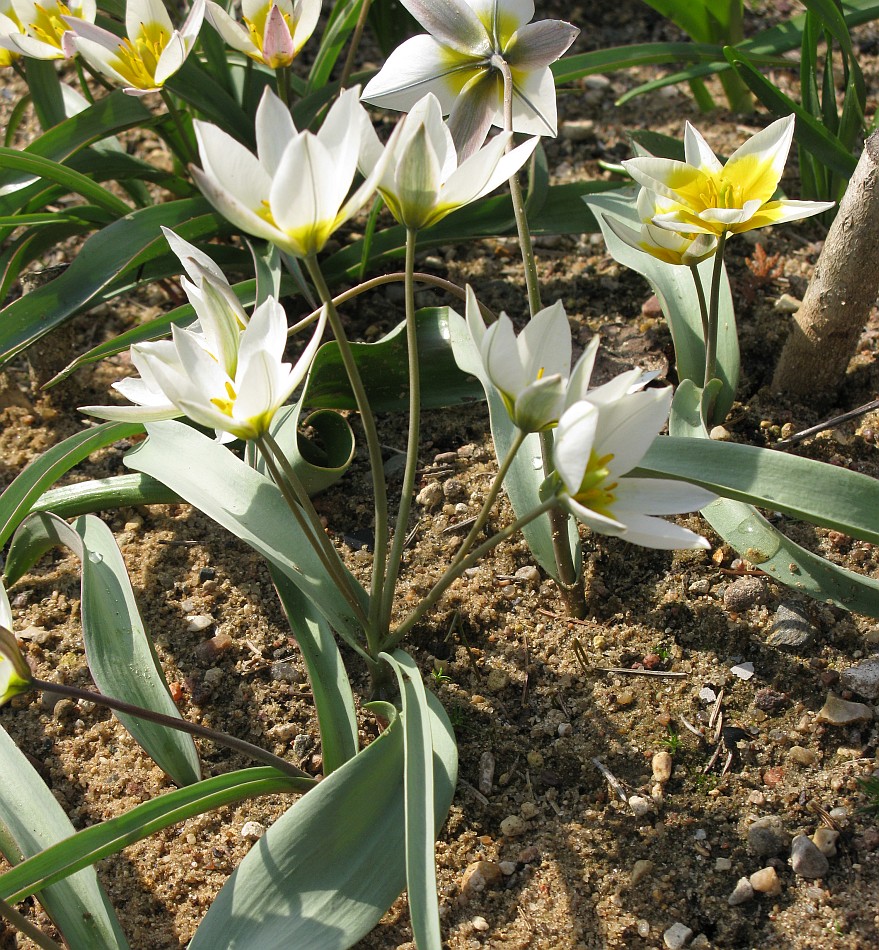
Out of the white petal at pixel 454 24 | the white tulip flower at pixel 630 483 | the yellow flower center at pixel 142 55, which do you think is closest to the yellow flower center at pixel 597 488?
the white tulip flower at pixel 630 483

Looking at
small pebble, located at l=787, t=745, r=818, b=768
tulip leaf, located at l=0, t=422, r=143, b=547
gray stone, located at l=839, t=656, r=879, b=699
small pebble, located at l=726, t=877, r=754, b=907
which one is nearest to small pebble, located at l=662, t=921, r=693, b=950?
small pebble, located at l=726, t=877, r=754, b=907

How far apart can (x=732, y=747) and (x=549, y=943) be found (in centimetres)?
41

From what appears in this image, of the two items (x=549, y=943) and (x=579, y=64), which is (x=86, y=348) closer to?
(x=579, y=64)

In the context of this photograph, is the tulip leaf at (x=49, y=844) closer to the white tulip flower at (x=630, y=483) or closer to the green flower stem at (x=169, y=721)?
the green flower stem at (x=169, y=721)

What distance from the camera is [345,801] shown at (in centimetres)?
122

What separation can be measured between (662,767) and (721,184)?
0.91 meters

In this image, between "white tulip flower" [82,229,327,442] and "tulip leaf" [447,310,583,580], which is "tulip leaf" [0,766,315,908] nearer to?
"white tulip flower" [82,229,327,442]

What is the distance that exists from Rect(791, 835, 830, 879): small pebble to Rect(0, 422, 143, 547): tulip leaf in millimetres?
1280

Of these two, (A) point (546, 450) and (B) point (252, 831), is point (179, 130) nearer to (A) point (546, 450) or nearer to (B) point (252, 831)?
(A) point (546, 450)

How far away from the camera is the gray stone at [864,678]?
1462 millimetres

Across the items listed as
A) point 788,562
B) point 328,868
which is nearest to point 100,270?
point 328,868

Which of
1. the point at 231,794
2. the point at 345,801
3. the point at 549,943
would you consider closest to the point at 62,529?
the point at 231,794

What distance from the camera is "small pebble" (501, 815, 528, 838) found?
55.1 inches

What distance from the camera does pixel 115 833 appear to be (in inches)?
46.3
